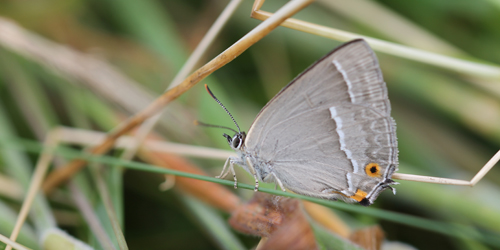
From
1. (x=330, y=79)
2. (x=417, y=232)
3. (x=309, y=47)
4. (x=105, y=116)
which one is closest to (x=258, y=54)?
(x=309, y=47)

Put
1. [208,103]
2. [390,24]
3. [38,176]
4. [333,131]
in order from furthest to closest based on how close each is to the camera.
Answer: [390,24] → [208,103] → [38,176] → [333,131]

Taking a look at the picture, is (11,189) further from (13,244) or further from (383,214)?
(383,214)

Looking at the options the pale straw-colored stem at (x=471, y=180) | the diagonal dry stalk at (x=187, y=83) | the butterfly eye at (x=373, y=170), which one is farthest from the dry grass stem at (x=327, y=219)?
the diagonal dry stalk at (x=187, y=83)

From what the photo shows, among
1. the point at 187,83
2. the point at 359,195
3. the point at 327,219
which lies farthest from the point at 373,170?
the point at 187,83

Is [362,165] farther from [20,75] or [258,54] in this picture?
[20,75]

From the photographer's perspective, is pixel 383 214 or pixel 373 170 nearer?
pixel 383 214

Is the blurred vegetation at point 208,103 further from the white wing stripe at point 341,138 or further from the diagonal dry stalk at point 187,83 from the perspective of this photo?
the white wing stripe at point 341,138
